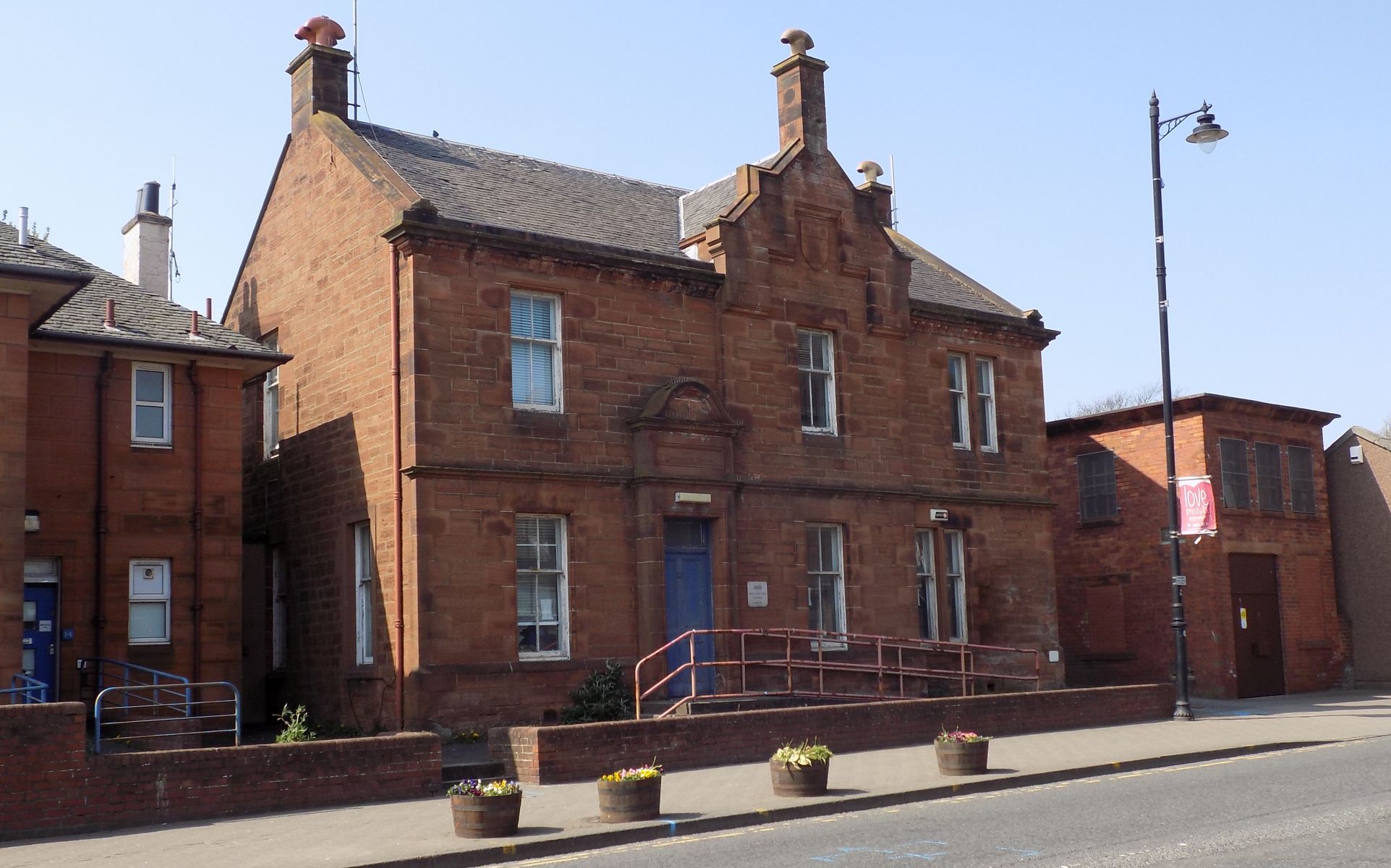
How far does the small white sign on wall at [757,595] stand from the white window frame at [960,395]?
6.41 m

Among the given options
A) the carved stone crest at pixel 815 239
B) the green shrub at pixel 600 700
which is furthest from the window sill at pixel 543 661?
the carved stone crest at pixel 815 239

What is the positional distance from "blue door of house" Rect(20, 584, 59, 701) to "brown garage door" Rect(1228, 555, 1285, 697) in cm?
2312

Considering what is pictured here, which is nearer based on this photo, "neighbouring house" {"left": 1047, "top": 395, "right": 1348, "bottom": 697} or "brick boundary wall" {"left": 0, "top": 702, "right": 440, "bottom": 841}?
"brick boundary wall" {"left": 0, "top": 702, "right": 440, "bottom": 841}

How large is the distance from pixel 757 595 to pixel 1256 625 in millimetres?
13894

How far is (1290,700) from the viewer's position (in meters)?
28.5

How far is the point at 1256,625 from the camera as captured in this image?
99.1 feet

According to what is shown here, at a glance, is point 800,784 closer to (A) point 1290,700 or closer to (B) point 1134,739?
(B) point 1134,739

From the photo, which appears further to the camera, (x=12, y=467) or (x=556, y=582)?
(x=556, y=582)

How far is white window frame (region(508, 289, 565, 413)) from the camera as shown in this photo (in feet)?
68.6

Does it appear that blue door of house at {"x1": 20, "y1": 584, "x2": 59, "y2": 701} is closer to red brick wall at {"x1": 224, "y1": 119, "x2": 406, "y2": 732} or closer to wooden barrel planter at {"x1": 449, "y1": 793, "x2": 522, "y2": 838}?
red brick wall at {"x1": 224, "y1": 119, "x2": 406, "y2": 732}

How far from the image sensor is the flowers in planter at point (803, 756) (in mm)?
13938

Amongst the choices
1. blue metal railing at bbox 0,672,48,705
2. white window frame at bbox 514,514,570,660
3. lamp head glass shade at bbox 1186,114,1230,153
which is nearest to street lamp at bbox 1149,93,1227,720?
lamp head glass shade at bbox 1186,114,1230,153

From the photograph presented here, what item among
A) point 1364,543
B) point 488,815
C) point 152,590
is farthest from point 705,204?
point 1364,543

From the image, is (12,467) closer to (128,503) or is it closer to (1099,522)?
(128,503)
